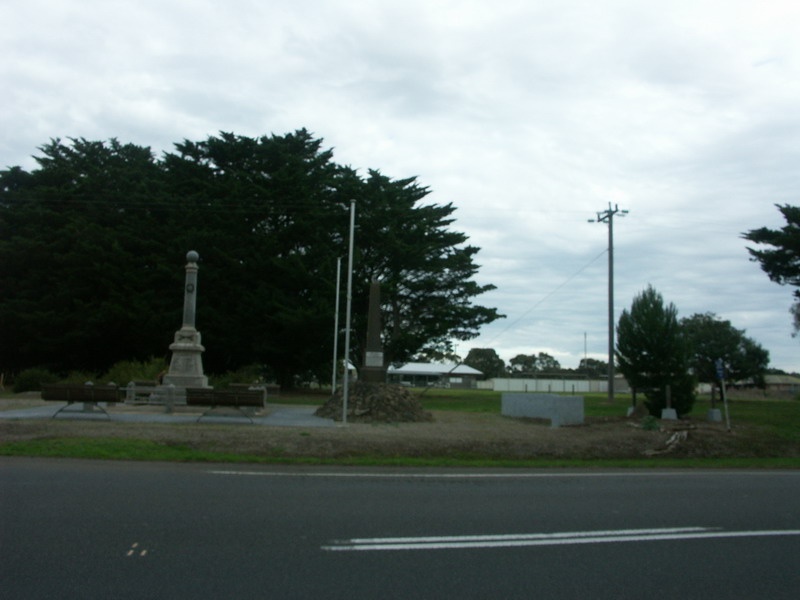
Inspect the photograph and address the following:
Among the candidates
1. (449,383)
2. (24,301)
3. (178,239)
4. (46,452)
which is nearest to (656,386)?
(46,452)

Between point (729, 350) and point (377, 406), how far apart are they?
138ft

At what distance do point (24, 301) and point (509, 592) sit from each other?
45177mm

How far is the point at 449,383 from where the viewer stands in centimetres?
9781

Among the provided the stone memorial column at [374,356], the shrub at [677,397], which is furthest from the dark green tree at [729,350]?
the stone memorial column at [374,356]

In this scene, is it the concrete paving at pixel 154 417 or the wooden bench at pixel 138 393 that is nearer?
the concrete paving at pixel 154 417

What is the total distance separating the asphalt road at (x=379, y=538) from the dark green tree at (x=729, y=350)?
4449 centimetres

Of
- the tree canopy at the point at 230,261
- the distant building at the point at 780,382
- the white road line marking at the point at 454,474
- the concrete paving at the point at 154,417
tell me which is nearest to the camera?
the white road line marking at the point at 454,474

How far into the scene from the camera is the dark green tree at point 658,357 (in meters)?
26.1

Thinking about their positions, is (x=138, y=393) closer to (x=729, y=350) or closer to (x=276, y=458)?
(x=276, y=458)

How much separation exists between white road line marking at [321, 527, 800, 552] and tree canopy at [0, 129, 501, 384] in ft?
108

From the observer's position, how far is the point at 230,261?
42969mm

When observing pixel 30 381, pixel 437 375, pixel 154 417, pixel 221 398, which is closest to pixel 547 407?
pixel 221 398

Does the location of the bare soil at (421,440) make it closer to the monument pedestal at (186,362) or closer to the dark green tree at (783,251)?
the monument pedestal at (186,362)

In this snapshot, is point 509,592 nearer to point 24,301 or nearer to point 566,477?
point 566,477
